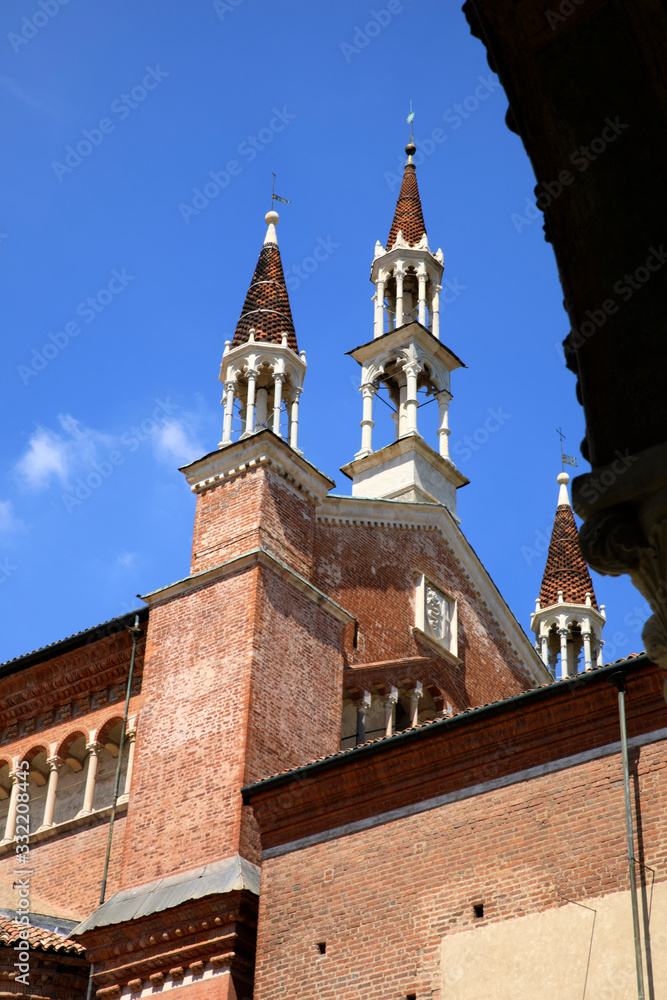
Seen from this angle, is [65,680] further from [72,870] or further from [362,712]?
[362,712]

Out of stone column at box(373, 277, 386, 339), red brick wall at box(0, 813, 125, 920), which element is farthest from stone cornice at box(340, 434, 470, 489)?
red brick wall at box(0, 813, 125, 920)

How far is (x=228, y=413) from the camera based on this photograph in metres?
19.8

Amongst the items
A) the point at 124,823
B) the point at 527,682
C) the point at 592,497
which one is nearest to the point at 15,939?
the point at 124,823

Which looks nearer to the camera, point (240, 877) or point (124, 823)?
point (240, 877)

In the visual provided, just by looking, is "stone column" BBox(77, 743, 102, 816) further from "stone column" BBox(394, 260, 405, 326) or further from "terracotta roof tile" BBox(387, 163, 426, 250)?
"terracotta roof tile" BBox(387, 163, 426, 250)

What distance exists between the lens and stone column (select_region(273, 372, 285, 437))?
19.4m

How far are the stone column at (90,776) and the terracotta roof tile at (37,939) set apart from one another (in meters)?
2.06

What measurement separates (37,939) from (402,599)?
7.54 m

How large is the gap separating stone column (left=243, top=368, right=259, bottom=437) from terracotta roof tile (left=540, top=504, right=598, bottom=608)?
7562mm

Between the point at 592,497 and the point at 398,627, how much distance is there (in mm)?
16097

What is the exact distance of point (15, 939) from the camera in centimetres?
1538

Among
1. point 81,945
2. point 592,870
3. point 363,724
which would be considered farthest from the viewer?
point 363,724

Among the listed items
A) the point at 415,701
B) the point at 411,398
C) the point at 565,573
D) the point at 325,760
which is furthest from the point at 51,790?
the point at 565,573

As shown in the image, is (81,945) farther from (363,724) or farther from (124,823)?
(363,724)
